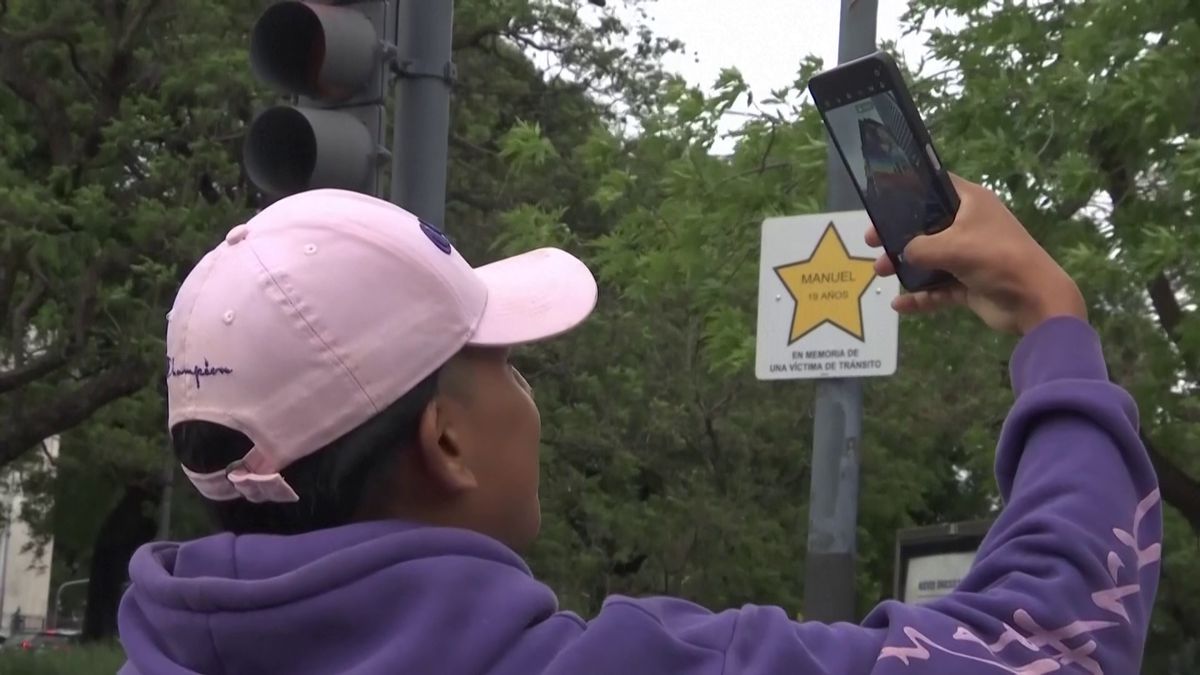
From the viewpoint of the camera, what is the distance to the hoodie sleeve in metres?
1.37

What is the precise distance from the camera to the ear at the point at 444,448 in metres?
1.55

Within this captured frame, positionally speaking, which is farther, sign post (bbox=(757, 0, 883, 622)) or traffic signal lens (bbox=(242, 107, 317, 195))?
sign post (bbox=(757, 0, 883, 622))

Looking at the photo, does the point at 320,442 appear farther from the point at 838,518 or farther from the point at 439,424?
the point at 838,518

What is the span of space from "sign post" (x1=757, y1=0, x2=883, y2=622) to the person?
4776 millimetres

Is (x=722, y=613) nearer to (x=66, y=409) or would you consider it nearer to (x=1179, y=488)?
(x=1179, y=488)

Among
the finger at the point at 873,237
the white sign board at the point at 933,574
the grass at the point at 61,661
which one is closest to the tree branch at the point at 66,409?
the grass at the point at 61,661

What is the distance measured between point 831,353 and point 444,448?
5055 millimetres

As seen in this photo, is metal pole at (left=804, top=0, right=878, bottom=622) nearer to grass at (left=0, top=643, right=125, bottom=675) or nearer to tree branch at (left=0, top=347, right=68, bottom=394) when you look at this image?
grass at (left=0, top=643, right=125, bottom=675)

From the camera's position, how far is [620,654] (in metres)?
1.39

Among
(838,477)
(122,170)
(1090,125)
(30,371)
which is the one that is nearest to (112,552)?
(30,371)

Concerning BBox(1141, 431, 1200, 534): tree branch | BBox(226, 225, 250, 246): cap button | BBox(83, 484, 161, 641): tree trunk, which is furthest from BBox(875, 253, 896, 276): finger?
BBox(83, 484, 161, 641): tree trunk

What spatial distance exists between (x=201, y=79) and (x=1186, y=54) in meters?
8.05

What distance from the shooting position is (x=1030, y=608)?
1366mm

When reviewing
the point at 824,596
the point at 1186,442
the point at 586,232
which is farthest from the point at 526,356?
the point at 824,596
